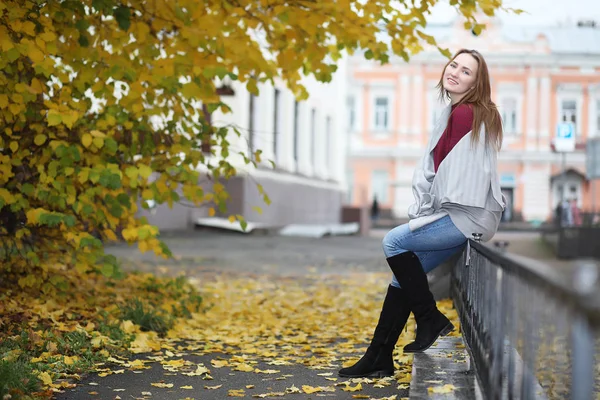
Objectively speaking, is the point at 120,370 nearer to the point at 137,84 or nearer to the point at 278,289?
the point at 137,84

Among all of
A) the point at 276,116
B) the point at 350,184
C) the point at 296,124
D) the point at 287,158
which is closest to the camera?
the point at 276,116

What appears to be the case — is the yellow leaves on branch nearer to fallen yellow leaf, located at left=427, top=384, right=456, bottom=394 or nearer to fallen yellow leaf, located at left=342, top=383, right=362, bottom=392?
fallen yellow leaf, located at left=342, top=383, right=362, bottom=392

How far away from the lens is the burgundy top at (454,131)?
5.07 meters

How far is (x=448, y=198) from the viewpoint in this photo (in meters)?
4.95

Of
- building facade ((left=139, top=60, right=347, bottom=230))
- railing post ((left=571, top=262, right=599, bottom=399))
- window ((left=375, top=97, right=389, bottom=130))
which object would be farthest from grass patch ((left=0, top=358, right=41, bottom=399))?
window ((left=375, top=97, right=389, bottom=130))

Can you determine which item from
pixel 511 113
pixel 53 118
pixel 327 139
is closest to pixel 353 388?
pixel 53 118

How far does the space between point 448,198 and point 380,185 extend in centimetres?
5599

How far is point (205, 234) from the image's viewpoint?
23672mm

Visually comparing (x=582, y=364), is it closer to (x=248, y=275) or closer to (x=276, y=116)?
(x=248, y=275)

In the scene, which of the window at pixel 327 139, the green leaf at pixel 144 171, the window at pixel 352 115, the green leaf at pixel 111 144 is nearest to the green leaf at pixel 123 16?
the green leaf at pixel 111 144

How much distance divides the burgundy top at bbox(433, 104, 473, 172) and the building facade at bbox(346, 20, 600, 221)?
54.3 m

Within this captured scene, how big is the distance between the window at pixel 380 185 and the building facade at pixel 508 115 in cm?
6

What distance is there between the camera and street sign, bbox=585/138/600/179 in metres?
23.4

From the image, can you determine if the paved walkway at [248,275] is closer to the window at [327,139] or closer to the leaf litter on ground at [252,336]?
the leaf litter on ground at [252,336]
